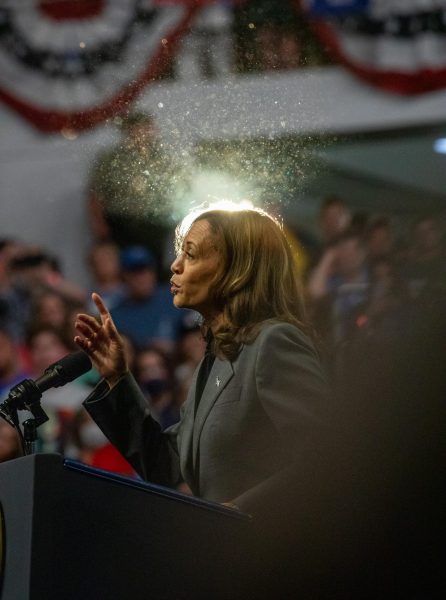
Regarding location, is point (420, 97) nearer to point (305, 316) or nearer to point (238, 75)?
point (238, 75)

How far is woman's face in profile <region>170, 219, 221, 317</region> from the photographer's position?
249 centimetres

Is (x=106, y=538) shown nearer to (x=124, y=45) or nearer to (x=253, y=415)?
(x=253, y=415)

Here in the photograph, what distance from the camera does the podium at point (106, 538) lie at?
186 cm

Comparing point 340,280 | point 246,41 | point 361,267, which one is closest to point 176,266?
point 246,41

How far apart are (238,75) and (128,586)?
1.86m

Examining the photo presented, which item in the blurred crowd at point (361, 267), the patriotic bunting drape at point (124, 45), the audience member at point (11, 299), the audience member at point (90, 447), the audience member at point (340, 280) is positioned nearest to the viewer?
the blurred crowd at point (361, 267)

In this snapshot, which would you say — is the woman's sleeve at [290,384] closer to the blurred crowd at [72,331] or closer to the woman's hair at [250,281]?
the woman's hair at [250,281]

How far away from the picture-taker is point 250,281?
249 centimetres

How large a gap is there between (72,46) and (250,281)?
3.93 metres

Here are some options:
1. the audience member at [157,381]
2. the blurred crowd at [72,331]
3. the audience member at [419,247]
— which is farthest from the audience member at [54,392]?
the audience member at [419,247]

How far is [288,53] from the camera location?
4199mm

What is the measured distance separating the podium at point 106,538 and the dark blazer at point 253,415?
286mm

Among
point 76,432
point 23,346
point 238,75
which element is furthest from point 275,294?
point 23,346

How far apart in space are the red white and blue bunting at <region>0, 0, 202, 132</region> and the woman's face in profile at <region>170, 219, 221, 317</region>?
2842mm
